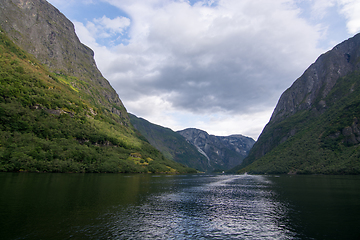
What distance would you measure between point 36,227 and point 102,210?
13.3 m

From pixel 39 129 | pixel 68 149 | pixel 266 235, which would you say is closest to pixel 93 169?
pixel 68 149

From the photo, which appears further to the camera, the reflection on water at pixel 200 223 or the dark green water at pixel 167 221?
the reflection on water at pixel 200 223

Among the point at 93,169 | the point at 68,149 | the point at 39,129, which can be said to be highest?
the point at 39,129

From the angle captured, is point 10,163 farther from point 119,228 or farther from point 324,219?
point 324,219

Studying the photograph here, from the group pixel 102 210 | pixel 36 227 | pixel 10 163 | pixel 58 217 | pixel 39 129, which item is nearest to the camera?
pixel 36 227

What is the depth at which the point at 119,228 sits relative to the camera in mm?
29812

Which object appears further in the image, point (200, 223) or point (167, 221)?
point (167, 221)

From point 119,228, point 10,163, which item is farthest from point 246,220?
point 10,163

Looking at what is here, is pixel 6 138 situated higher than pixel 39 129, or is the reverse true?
pixel 39 129

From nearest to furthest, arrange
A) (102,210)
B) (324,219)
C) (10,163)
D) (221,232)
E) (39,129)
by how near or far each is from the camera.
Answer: (221,232) < (324,219) < (102,210) < (10,163) < (39,129)

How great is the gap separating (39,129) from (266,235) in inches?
7902

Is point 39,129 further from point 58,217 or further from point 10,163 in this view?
point 58,217

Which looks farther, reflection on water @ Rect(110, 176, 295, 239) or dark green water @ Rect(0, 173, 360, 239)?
reflection on water @ Rect(110, 176, 295, 239)

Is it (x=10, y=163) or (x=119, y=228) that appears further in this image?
(x=10, y=163)
